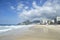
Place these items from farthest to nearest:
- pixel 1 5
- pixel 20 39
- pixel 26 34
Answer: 1. pixel 1 5
2. pixel 26 34
3. pixel 20 39

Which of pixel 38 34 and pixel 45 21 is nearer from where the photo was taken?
pixel 38 34

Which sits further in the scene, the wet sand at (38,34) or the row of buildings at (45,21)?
the row of buildings at (45,21)

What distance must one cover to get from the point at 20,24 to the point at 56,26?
83 centimetres

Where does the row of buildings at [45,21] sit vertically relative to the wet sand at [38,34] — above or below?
above

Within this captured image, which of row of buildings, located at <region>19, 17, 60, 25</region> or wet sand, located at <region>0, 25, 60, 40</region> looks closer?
wet sand, located at <region>0, 25, 60, 40</region>

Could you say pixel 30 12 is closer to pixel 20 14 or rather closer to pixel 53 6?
pixel 20 14

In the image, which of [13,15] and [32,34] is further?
[13,15]

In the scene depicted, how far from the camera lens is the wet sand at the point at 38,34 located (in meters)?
2.69

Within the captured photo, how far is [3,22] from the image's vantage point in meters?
2.95

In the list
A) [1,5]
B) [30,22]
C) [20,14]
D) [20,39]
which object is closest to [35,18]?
[30,22]

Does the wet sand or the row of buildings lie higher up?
the row of buildings

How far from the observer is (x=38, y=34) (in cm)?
280

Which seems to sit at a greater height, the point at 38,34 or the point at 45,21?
the point at 45,21

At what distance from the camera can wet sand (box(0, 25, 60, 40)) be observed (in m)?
2.69
